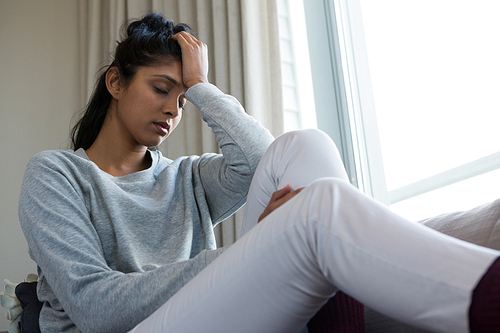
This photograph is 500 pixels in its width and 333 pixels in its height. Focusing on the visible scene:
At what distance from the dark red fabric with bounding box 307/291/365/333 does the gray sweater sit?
0.69ft

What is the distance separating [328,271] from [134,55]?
3.26 feet

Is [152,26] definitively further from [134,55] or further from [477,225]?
[477,225]

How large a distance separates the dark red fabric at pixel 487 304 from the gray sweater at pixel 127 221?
425 mm

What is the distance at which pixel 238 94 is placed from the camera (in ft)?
6.34

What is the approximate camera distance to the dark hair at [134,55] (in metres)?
1.29

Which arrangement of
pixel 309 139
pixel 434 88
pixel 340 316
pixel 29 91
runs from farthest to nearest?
pixel 29 91 < pixel 434 88 < pixel 309 139 < pixel 340 316

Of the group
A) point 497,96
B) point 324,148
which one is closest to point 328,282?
point 324,148

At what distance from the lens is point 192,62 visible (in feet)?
4.19

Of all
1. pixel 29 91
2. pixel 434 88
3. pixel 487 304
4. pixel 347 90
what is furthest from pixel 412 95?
pixel 29 91

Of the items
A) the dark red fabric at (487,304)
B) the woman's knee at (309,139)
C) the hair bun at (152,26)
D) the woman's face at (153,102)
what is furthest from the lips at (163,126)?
the dark red fabric at (487,304)

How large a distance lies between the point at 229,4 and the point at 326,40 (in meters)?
0.47

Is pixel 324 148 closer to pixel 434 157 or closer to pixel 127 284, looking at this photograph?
pixel 127 284

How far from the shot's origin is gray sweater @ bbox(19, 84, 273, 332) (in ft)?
2.51

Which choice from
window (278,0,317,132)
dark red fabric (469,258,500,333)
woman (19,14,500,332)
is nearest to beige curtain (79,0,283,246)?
window (278,0,317,132)
